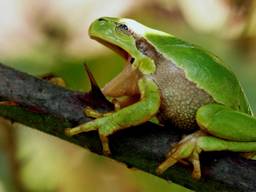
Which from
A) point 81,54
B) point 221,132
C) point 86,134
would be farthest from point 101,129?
point 81,54

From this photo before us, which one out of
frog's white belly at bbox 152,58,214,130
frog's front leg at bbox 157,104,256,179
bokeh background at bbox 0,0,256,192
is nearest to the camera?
frog's front leg at bbox 157,104,256,179

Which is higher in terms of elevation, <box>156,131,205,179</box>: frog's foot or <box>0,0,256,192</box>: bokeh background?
<box>156,131,205,179</box>: frog's foot

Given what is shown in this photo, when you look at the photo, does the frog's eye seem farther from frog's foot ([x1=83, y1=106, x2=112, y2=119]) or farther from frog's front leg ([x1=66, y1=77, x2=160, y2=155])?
frog's foot ([x1=83, y1=106, x2=112, y2=119])

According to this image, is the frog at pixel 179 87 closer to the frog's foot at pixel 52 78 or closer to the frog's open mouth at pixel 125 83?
the frog's open mouth at pixel 125 83

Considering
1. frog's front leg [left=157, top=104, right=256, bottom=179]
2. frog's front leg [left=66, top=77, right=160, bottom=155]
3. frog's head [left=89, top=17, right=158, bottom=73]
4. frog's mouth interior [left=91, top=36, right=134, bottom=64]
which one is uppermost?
frog's head [left=89, top=17, right=158, bottom=73]

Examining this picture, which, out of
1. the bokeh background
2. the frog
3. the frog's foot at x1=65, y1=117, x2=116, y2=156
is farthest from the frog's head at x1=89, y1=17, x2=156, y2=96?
the bokeh background

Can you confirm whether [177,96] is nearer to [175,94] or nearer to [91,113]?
[175,94]

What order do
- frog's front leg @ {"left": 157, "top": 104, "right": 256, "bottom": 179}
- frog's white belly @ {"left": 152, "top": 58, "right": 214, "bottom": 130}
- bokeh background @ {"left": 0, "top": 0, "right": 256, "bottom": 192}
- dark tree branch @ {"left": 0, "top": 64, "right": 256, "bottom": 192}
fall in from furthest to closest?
bokeh background @ {"left": 0, "top": 0, "right": 256, "bottom": 192} < frog's white belly @ {"left": 152, "top": 58, "right": 214, "bottom": 130} < frog's front leg @ {"left": 157, "top": 104, "right": 256, "bottom": 179} < dark tree branch @ {"left": 0, "top": 64, "right": 256, "bottom": 192}

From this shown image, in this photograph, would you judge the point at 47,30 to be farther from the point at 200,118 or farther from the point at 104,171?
the point at 200,118
